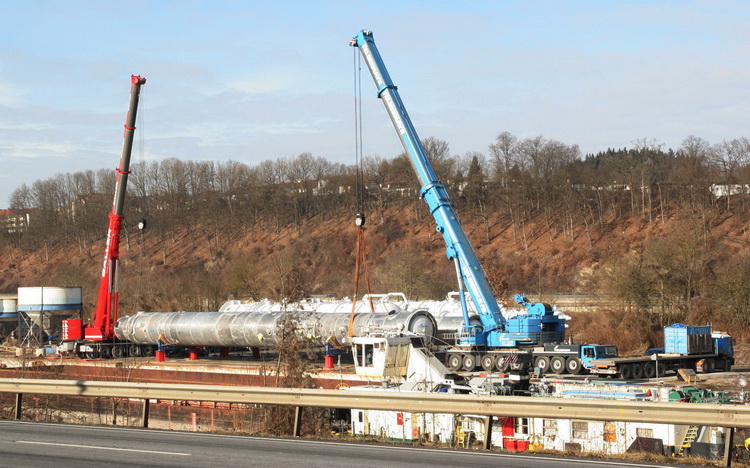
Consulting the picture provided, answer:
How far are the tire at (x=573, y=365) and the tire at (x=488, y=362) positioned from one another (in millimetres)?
3639

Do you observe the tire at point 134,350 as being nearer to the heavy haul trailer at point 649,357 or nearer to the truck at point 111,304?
the truck at point 111,304

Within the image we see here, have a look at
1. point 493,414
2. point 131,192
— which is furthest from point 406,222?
point 493,414

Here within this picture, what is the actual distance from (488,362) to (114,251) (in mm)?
26759

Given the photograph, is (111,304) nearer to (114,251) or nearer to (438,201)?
(114,251)

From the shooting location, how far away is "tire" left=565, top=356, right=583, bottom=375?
4003cm

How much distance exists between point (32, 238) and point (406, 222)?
6737 cm

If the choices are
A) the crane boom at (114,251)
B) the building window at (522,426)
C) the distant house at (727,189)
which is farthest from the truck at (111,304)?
the distant house at (727,189)

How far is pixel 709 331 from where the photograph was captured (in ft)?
145

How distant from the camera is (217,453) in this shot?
13984mm

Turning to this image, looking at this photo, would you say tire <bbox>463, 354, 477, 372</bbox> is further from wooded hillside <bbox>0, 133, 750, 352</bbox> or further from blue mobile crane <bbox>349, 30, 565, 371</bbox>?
wooded hillside <bbox>0, 133, 750, 352</bbox>

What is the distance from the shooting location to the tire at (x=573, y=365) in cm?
4003

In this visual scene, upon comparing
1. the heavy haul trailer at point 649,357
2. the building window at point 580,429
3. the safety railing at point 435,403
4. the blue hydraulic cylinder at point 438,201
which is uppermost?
the blue hydraulic cylinder at point 438,201

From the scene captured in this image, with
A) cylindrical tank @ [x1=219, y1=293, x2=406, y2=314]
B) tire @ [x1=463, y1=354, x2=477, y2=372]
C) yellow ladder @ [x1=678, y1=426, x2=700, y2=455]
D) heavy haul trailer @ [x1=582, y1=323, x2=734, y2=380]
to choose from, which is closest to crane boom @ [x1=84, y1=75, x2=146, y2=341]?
cylindrical tank @ [x1=219, y1=293, x2=406, y2=314]

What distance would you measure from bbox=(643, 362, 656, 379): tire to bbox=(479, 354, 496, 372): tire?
23.8ft
